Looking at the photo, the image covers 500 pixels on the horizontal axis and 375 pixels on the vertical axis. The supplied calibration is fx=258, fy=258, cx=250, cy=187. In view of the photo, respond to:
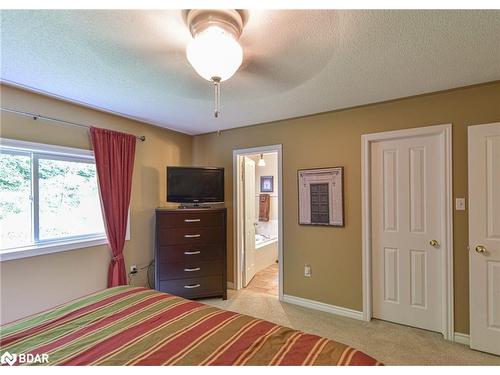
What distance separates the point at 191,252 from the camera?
126 inches

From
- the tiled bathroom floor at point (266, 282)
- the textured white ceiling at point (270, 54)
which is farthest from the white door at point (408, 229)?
the tiled bathroom floor at point (266, 282)

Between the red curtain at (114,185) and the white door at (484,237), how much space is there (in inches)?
135

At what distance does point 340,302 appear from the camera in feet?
9.54

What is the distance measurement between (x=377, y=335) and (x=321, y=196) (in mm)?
1468

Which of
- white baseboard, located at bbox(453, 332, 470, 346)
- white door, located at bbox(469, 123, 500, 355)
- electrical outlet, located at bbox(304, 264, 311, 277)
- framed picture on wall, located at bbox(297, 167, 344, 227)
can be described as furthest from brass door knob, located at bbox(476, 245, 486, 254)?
electrical outlet, located at bbox(304, 264, 311, 277)

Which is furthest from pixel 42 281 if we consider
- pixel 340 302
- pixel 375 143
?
pixel 375 143

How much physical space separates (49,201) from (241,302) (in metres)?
2.40

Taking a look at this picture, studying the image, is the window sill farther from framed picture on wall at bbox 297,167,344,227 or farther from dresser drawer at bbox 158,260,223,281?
framed picture on wall at bbox 297,167,344,227

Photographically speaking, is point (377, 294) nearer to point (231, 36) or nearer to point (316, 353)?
point (316, 353)

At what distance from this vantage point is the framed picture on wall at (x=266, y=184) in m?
5.91

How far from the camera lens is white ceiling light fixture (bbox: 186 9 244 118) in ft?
3.98

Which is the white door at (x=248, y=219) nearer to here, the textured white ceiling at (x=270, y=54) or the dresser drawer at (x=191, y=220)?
the dresser drawer at (x=191, y=220)

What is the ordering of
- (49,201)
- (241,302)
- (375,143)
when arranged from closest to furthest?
(49,201)
(375,143)
(241,302)

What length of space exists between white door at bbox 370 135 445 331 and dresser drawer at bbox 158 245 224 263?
1844 millimetres
